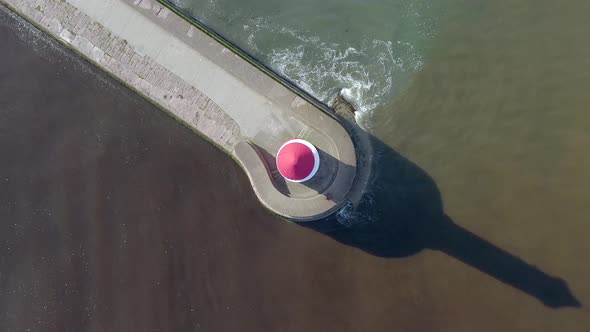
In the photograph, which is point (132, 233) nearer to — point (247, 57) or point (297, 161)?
point (297, 161)

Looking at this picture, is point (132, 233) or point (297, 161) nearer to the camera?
point (297, 161)

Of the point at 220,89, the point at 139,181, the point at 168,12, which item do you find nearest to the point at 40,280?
the point at 139,181

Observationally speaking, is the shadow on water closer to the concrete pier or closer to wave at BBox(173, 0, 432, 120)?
the concrete pier

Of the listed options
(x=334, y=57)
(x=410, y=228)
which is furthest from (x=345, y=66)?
(x=410, y=228)

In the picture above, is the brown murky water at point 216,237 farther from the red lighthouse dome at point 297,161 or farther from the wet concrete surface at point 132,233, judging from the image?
the red lighthouse dome at point 297,161

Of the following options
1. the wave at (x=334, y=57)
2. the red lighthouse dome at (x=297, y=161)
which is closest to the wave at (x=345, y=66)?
the wave at (x=334, y=57)

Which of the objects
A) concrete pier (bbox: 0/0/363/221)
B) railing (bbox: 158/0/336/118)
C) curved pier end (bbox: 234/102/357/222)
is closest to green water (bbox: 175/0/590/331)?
railing (bbox: 158/0/336/118)
